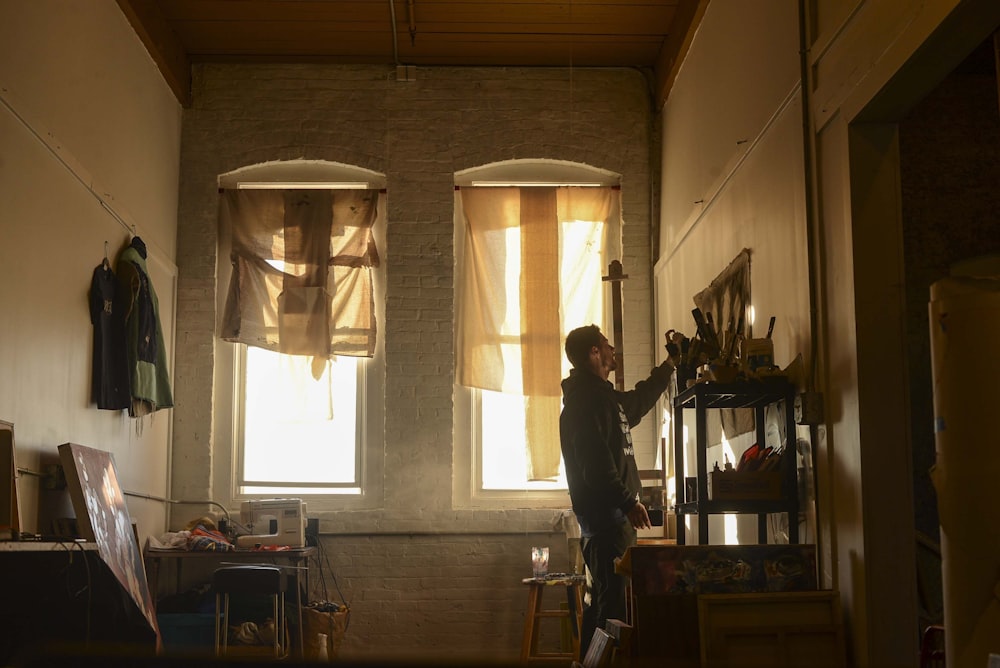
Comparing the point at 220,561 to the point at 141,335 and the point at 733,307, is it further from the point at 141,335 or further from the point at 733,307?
the point at 733,307

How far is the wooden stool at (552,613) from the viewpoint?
670cm

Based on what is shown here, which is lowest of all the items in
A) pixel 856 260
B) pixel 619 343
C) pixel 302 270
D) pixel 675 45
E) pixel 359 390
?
pixel 359 390

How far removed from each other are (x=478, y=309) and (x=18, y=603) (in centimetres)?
411

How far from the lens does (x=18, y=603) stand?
4840mm

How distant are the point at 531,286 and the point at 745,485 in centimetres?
383

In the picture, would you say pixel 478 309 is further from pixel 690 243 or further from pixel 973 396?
pixel 973 396

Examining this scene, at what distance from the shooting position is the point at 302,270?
819cm

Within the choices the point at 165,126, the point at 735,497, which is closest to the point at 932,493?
the point at 735,497

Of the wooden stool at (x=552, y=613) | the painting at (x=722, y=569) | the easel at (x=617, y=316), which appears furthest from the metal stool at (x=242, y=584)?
the painting at (x=722, y=569)

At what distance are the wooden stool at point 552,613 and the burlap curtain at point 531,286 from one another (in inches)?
47.0

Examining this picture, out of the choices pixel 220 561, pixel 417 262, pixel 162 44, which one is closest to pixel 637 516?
pixel 417 262

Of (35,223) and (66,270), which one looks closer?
(35,223)

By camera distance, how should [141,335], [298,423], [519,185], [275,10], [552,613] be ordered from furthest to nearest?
[519,185] → [298,423] → [275,10] → [552,613] → [141,335]

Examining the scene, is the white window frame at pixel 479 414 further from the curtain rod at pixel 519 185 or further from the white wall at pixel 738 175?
the white wall at pixel 738 175
